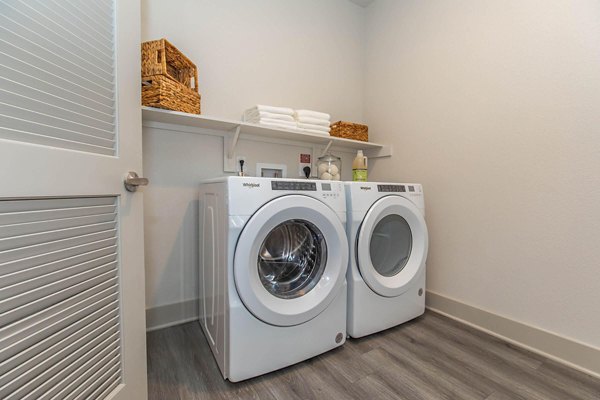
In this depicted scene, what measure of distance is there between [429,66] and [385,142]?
23.4 inches

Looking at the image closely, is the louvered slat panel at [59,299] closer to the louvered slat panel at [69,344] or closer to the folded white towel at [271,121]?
the louvered slat panel at [69,344]

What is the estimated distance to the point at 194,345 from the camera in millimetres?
1313

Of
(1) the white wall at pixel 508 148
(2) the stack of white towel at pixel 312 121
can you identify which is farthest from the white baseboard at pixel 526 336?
(2) the stack of white towel at pixel 312 121

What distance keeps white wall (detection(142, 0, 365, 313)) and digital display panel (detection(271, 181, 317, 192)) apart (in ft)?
2.36

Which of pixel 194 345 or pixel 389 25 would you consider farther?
pixel 389 25

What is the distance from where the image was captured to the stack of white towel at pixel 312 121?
1.75 metres

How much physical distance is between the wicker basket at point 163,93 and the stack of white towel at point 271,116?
0.43m

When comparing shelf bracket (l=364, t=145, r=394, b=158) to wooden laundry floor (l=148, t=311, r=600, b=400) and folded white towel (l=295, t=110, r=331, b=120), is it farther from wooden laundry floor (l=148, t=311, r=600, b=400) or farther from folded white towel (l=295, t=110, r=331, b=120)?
wooden laundry floor (l=148, t=311, r=600, b=400)

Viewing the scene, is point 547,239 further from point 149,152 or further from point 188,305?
point 149,152

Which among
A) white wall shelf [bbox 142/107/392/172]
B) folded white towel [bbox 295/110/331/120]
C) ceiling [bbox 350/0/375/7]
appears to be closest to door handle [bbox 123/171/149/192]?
white wall shelf [bbox 142/107/392/172]

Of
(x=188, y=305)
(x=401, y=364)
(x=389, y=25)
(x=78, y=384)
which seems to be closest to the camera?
(x=78, y=384)

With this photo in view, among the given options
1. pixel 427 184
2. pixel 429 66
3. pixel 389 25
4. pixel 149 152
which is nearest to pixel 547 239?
pixel 427 184

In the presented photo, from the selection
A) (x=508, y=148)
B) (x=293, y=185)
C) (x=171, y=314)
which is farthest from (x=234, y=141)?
(x=508, y=148)

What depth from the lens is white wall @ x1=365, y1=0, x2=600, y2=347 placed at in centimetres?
116
